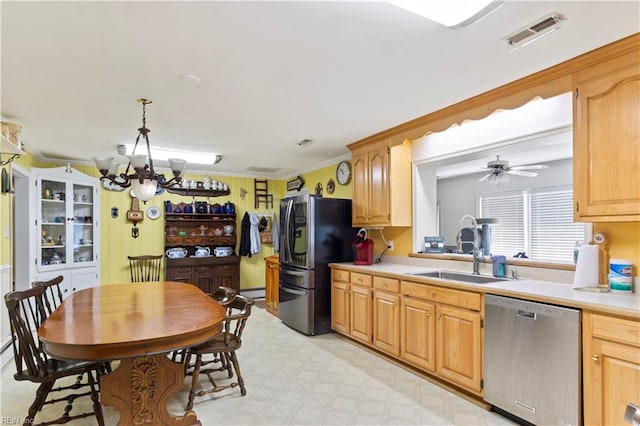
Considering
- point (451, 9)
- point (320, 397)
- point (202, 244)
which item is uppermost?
point (451, 9)

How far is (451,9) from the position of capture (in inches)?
63.2

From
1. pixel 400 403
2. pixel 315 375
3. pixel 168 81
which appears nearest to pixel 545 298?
pixel 400 403

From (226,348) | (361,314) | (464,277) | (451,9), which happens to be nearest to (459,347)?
(464,277)

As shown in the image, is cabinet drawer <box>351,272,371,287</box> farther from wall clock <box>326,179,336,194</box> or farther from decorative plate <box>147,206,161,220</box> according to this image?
decorative plate <box>147,206,161,220</box>

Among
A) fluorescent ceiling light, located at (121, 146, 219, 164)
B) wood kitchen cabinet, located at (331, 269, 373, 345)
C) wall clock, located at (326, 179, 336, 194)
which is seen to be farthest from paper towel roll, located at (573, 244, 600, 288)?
fluorescent ceiling light, located at (121, 146, 219, 164)

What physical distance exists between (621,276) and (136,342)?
2.90m

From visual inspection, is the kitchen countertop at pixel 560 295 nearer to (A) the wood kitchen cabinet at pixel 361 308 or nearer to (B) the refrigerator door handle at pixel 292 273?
(A) the wood kitchen cabinet at pixel 361 308

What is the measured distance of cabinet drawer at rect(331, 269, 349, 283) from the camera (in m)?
4.06

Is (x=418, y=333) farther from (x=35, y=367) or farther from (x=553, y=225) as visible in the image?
(x=553, y=225)

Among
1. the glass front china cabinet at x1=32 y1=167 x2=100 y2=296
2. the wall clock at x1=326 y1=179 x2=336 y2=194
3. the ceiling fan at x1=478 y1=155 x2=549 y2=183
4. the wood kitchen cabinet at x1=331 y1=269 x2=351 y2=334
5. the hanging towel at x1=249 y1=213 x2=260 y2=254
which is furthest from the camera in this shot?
the hanging towel at x1=249 y1=213 x2=260 y2=254

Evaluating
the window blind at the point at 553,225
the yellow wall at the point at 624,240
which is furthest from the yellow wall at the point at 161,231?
the window blind at the point at 553,225

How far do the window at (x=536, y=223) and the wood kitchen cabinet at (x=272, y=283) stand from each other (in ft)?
11.5

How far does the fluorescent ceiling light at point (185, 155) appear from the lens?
4688 mm

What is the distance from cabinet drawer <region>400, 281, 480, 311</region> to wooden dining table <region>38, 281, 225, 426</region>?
1668 millimetres
